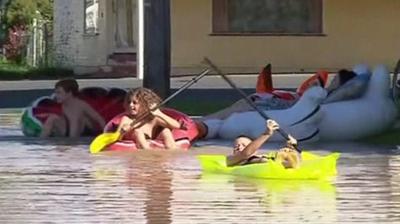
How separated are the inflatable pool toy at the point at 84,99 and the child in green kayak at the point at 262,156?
4.35 m

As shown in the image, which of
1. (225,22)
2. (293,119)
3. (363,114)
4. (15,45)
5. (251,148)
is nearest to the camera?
(251,148)

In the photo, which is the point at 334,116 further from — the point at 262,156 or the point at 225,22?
the point at 225,22

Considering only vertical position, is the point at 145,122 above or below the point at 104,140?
above

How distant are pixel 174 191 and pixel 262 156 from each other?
1584 millimetres

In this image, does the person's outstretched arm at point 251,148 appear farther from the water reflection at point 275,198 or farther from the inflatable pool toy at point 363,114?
the inflatable pool toy at point 363,114

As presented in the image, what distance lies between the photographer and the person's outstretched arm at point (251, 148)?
12.0 m

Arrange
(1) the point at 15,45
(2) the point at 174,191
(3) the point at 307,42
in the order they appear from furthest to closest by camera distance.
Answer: (1) the point at 15,45
(3) the point at 307,42
(2) the point at 174,191

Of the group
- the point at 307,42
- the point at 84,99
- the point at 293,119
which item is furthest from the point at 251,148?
the point at 307,42

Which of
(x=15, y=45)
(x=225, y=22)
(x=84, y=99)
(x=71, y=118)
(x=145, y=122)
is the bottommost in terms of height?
(x=15, y=45)

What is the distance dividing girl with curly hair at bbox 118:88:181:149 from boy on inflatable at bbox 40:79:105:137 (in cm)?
154

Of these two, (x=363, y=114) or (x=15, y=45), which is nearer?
(x=363, y=114)

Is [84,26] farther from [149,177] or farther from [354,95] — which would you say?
[149,177]

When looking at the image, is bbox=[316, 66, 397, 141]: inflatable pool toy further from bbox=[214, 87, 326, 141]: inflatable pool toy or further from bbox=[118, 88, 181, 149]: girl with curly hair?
bbox=[118, 88, 181, 149]: girl with curly hair

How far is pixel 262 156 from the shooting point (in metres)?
12.4
